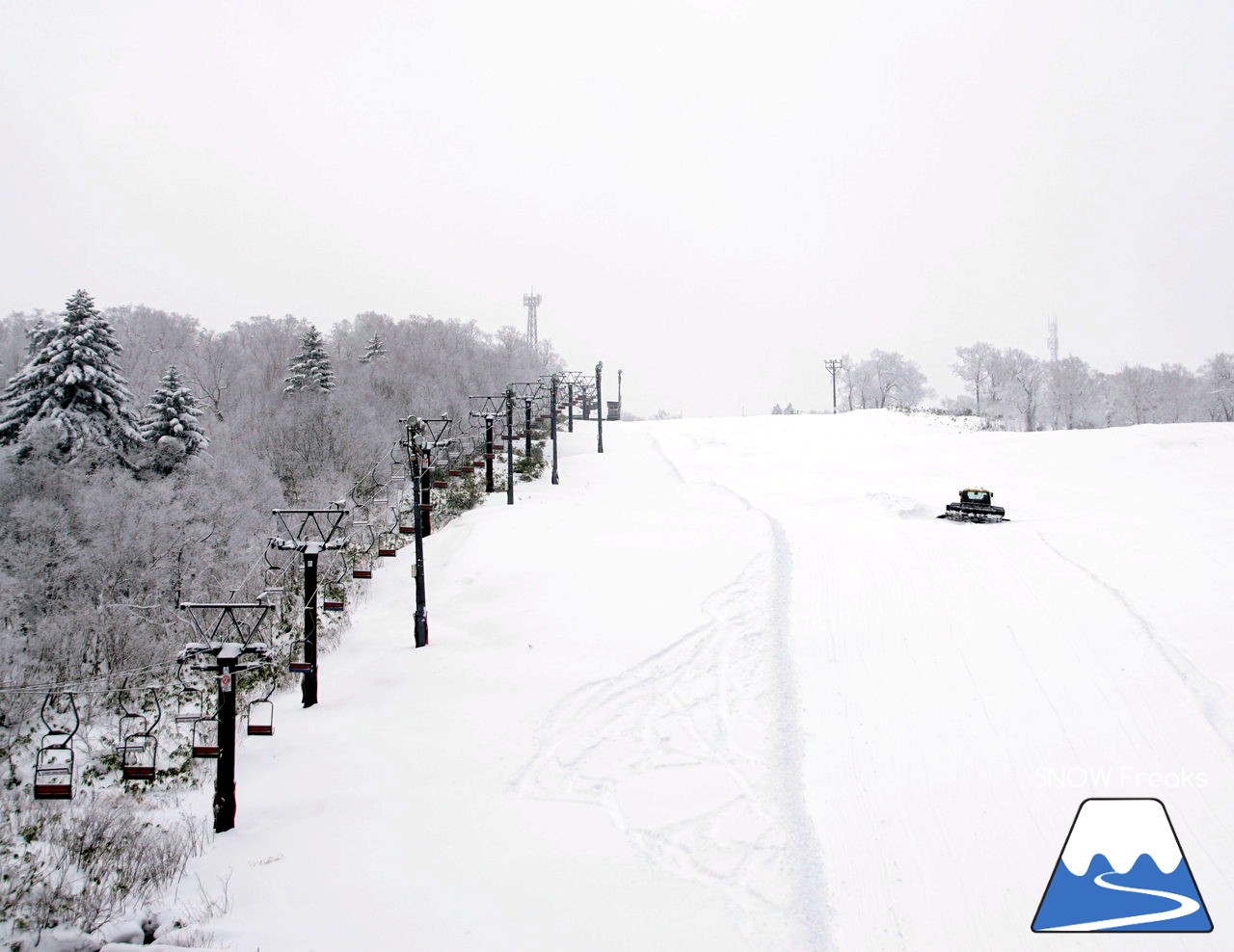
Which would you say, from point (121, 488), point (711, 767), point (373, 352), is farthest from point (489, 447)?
point (373, 352)

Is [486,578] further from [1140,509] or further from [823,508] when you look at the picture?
[1140,509]

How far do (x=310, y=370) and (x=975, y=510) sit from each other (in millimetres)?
47172

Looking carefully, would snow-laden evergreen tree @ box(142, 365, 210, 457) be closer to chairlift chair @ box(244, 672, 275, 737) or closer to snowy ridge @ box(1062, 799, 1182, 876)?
chairlift chair @ box(244, 672, 275, 737)

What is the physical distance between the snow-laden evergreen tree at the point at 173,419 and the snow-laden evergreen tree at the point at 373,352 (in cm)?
3839

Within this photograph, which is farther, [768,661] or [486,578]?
[486,578]

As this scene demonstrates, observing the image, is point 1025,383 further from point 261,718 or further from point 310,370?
point 261,718

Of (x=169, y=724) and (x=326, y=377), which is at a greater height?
(x=326, y=377)

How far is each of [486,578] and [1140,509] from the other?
1910cm

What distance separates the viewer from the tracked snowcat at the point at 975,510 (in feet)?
75.7

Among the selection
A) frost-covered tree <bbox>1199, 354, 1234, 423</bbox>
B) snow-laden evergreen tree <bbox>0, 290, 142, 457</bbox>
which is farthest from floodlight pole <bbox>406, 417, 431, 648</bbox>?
frost-covered tree <bbox>1199, 354, 1234, 423</bbox>

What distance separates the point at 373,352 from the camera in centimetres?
7562

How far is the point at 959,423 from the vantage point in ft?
169

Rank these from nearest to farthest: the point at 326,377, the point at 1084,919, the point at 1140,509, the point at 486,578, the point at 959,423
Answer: the point at 1084,919, the point at 486,578, the point at 1140,509, the point at 959,423, the point at 326,377

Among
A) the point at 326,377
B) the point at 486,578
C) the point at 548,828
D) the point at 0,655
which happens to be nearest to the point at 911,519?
the point at 486,578
